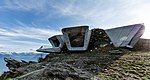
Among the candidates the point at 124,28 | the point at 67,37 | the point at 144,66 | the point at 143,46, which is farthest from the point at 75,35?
the point at 144,66

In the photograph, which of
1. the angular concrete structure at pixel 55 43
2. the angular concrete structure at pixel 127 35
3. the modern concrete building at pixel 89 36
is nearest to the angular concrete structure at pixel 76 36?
the modern concrete building at pixel 89 36

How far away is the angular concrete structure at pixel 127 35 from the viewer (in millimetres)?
16797

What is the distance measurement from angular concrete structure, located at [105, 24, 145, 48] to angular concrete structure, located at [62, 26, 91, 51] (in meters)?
2.81

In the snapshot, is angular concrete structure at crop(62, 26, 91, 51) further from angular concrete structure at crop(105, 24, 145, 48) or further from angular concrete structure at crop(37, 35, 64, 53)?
angular concrete structure at crop(105, 24, 145, 48)

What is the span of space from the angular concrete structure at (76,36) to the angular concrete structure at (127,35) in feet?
9.21

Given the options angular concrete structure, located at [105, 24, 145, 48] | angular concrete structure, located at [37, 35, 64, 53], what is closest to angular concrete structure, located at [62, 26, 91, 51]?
angular concrete structure, located at [37, 35, 64, 53]

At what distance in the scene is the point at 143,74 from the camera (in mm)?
7926

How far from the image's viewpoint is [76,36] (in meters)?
19.5

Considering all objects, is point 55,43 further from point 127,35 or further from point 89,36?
point 127,35

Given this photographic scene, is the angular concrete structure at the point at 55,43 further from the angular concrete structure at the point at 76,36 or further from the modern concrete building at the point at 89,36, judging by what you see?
the angular concrete structure at the point at 76,36

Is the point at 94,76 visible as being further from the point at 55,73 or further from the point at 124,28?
the point at 124,28

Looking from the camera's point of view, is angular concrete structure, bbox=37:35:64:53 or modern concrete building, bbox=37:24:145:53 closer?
modern concrete building, bbox=37:24:145:53

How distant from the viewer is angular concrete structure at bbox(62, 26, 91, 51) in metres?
18.8

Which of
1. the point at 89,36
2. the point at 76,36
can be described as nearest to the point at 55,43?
the point at 76,36
